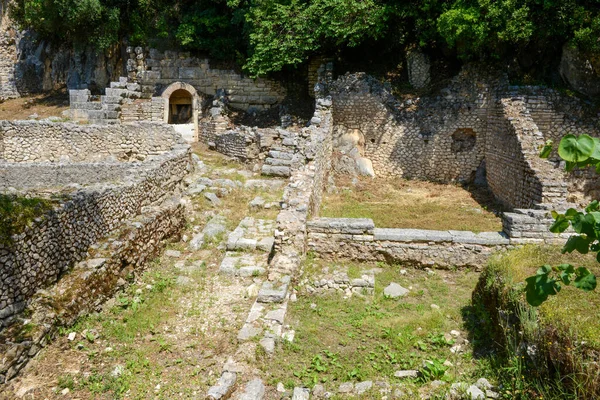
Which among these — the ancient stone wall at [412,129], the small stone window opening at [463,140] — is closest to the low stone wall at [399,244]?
the ancient stone wall at [412,129]

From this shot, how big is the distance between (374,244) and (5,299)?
5855mm

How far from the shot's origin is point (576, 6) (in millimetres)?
13336

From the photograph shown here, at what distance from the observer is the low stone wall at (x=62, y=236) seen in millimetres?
5453

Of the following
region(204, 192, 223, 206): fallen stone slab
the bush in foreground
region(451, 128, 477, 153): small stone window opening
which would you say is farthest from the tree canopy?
the bush in foreground

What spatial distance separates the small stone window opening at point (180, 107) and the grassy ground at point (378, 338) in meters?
15.1

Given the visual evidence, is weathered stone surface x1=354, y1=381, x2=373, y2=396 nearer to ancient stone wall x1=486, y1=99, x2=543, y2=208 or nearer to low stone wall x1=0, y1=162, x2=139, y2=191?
low stone wall x1=0, y1=162, x2=139, y2=191

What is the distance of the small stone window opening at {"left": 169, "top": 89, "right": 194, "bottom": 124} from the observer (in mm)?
20719

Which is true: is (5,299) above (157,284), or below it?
above

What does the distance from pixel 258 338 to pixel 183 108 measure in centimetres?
1728

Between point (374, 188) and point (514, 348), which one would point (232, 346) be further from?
point (374, 188)

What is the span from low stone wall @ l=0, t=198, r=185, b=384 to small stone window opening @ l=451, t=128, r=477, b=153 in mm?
10684

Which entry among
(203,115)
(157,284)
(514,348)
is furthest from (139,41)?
(514,348)

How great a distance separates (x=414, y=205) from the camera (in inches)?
510

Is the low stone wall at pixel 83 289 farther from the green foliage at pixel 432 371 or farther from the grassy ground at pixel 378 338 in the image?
the green foliage at pixel 432 371
